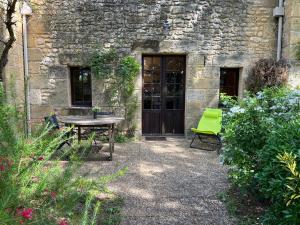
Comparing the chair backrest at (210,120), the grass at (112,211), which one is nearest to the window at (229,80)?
the chair backrest at (210,120)

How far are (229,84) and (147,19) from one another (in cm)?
256

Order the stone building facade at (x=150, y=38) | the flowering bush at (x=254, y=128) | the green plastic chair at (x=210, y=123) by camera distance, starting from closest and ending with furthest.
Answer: the flowering bush at (x=254, y=128), the green plastic chair at (x=210, y=123), the stone building facade at (x=150, y=38)

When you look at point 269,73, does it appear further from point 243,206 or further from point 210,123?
point 243,206

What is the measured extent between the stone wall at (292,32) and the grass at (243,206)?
394 cm

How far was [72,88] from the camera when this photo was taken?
6184mm

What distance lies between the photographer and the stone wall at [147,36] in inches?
226

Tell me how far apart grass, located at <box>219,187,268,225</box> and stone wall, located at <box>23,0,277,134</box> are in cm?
329

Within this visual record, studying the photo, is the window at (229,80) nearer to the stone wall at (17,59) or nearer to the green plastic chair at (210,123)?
the green plastic chair at (210,123)

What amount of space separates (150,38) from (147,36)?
0.27 feet

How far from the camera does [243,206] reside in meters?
2.71

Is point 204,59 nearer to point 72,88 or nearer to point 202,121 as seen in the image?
point 202,121

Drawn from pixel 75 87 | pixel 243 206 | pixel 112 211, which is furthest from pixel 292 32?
pixel 112 211

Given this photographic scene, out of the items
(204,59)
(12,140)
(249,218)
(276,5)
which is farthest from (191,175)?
(276,5)

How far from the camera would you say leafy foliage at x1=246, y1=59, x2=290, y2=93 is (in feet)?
18.2
